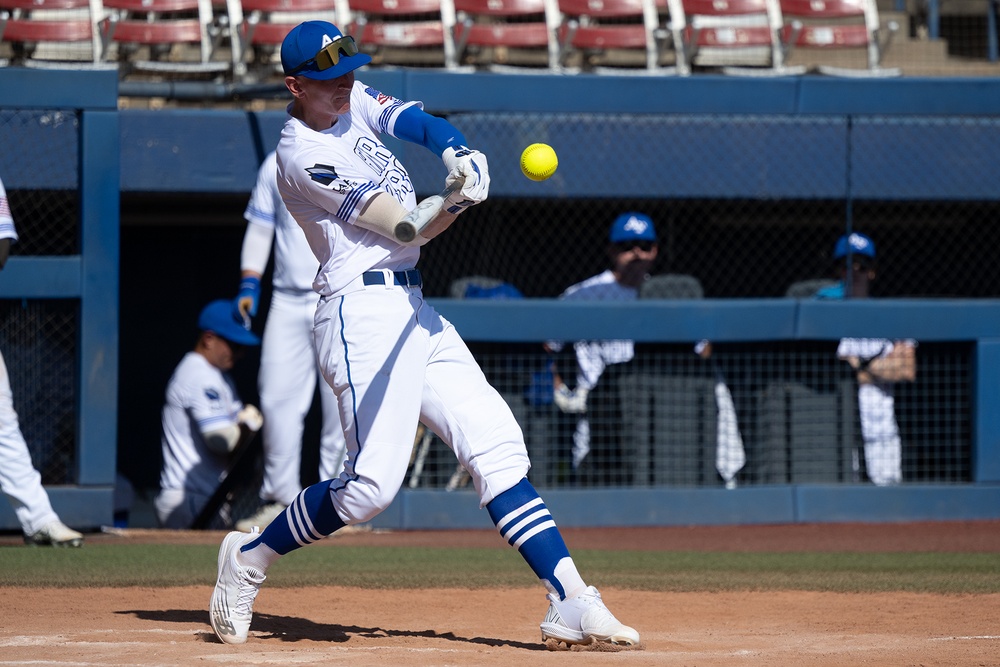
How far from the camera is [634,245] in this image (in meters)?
7.41

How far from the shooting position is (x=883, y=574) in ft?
17.4

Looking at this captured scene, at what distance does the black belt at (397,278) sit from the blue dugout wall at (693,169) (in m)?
3.48

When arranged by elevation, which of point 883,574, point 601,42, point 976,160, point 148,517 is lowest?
point 148,517

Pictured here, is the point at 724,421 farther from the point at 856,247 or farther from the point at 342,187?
the point at 342,187

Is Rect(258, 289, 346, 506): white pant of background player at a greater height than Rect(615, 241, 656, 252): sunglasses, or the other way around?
Rect(615, 241, 656, 252): sunglasses

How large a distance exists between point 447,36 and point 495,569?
14.0ft

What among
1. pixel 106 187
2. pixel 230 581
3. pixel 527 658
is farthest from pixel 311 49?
pixel 106 187

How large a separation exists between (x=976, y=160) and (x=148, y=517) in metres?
5.95

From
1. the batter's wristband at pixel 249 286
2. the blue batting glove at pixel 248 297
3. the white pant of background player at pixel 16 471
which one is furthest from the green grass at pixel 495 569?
the batter's wristband at pixel 249 286

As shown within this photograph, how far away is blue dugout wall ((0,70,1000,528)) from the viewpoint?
721cm

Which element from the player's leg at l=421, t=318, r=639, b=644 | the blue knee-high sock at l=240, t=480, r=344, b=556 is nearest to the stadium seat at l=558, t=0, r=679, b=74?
the player's leg at l=421, t=318, r=639, b=644

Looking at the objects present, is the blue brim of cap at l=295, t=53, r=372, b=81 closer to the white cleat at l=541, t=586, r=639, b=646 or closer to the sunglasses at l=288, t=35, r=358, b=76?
the sunglasses at l=288, t=35, r=358, b=76

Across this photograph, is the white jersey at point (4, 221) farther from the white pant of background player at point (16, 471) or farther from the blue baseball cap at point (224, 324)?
the blue baseball cap at point (224, 324)

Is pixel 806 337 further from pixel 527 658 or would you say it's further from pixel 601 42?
pixel 527 658
